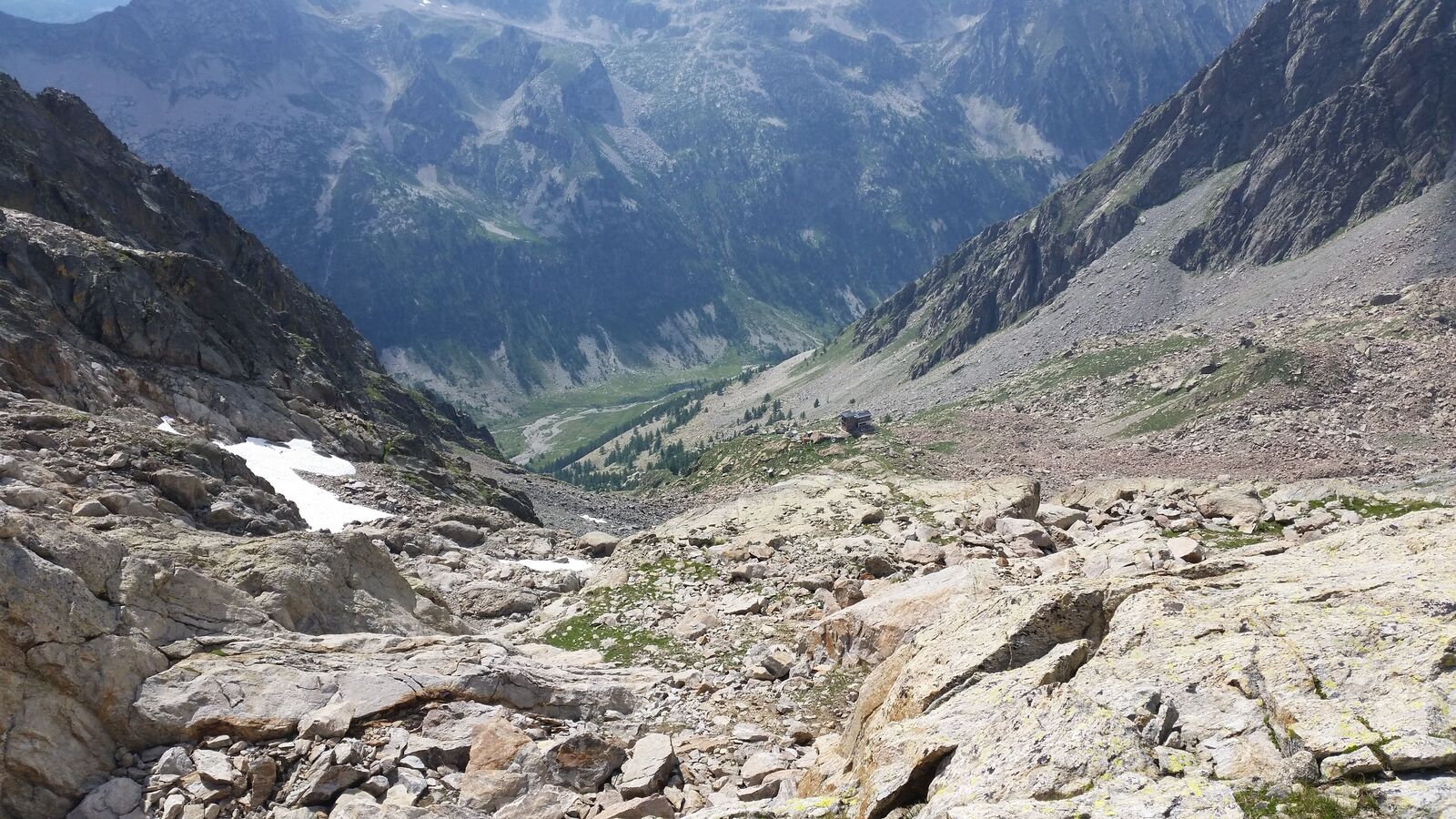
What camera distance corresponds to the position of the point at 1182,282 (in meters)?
175

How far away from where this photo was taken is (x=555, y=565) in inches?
1646

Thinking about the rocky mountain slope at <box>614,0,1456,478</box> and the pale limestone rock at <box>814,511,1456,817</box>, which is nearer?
the pale limestone rock at <box>814,511,1456,817</box>

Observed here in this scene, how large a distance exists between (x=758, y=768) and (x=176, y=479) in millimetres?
26299

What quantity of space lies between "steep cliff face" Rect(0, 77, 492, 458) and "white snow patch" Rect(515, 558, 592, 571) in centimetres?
2455

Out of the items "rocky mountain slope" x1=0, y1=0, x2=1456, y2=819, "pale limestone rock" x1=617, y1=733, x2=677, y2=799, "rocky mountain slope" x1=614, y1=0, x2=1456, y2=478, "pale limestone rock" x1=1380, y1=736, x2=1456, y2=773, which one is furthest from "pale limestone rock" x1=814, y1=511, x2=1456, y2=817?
"rocky mountain slope" x1=614, y1=0, x2=1456, y2=478

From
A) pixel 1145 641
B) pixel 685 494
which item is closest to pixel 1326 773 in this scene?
pixel 1145 641

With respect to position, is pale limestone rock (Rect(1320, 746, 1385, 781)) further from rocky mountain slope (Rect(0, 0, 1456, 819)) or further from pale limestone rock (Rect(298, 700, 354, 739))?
pale limestone rock (Rect(298, 700, 354, 739))

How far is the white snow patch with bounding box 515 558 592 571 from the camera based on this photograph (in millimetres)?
40625

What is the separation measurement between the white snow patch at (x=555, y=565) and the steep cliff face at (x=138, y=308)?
24.6 meters

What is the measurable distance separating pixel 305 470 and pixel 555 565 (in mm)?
20753

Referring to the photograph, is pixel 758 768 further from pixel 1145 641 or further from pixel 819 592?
pixel 819 592

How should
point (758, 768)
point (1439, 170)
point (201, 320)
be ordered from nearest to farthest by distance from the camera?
point (758, 768), point (201, 320), point (1439, 170)

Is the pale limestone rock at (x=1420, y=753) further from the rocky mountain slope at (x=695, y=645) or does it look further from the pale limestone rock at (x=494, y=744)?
the pale limestone rock at (x=494, y=744)

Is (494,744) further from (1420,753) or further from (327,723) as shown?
(1420,753)
